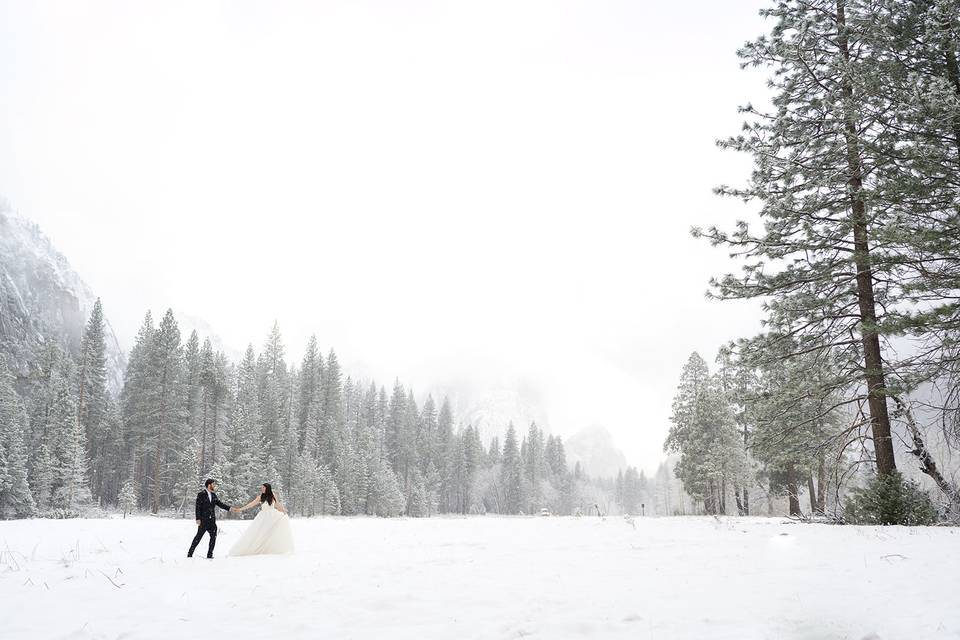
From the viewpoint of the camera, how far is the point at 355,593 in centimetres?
816

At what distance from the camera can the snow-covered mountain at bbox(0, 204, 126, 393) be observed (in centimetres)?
7994

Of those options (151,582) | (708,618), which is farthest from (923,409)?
(151,582)

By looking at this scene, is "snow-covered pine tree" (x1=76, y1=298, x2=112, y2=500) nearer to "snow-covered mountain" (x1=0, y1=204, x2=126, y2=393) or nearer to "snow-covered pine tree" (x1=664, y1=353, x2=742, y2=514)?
"snow-covered mountain" (x1=0, y1=204, x2=126, y2=393)

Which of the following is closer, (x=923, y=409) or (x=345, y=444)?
(x=923, y=409)

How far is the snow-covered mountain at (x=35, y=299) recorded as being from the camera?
79.9m

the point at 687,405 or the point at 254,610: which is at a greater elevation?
the point at 687,405

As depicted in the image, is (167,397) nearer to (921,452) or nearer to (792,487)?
(792,487)

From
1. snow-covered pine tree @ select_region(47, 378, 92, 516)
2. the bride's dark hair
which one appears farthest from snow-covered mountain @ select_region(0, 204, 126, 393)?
the bride's dark hair

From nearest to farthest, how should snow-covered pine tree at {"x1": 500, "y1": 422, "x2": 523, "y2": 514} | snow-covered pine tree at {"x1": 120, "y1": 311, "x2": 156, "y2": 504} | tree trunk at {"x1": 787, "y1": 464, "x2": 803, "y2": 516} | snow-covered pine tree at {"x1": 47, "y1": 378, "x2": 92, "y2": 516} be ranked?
tree trunk at {"x1": 787, "y1": 464, "x2": 803, "y2": 516}
snow-covered pine tree at {"x1": 47, "y1": 378, "x2": 92, "y2": 516}
snow-covered pine tree at {"x1": 120, "y1": 311, "x2": 156, "y2": 504}
snow-covered pine tree at {"x1": 500, "y1": 422, "x2": 523, "y2": 514}

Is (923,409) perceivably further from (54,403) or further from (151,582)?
(54,403)

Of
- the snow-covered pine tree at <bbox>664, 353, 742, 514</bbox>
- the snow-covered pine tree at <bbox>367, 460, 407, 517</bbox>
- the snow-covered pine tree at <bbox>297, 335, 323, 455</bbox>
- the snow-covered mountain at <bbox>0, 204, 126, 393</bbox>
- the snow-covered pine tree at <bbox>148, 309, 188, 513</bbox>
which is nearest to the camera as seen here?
the snow-covered pine tree at <bbox>664, 353, 742, 514</bbox>

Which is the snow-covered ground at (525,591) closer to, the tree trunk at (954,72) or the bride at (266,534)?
the bride at (266,534)

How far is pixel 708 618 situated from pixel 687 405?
3853 centimetres

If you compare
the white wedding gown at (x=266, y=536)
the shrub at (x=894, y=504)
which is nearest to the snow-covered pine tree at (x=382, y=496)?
the white wedding gown at (x=266, y=536)
